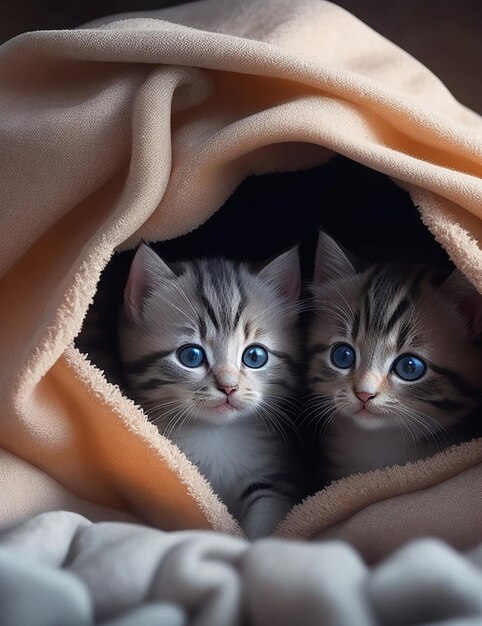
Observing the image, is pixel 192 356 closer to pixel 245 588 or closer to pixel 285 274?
pixel 285 274

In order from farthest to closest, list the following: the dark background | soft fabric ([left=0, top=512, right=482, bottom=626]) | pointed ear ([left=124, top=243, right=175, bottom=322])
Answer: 1. the dark background
2. pointed ear ([left=124, top=243, right=175, bottom=322])
3. soft fabric ([left=0, top=512, right=482, bottom=626])

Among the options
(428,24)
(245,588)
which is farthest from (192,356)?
(428,24)

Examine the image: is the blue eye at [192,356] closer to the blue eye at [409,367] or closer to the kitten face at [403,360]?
the kitten face at [403,360]

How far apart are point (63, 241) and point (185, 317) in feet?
0.82

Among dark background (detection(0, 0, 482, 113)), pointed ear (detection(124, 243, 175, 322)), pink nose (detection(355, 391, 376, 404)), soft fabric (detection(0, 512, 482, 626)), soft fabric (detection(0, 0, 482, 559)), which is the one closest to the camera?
soft fabric (detection(0, 512, 482, 626))

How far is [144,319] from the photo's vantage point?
130 centimetres

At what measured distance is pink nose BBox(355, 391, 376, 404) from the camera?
3.72 ft

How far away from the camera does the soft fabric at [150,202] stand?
99 cm

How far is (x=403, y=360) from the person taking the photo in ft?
3.81

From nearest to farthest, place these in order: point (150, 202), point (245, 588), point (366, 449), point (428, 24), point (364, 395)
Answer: point (245, 588), point (150, 202), point (364, 395), point (366, 449), point (428, 24)

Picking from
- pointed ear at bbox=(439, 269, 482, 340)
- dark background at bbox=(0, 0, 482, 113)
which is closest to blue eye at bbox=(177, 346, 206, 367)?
pointed ear at bbox=(439, 269, 482, 340)

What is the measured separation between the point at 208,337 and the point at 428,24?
94 centimetres

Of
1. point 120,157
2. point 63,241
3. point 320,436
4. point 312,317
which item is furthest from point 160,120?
point 320,436

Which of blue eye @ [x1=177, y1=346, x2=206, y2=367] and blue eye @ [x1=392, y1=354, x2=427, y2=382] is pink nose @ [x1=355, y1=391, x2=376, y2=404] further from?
blue eye @ [x1=177, y1=346, x2=206, y2=367]
